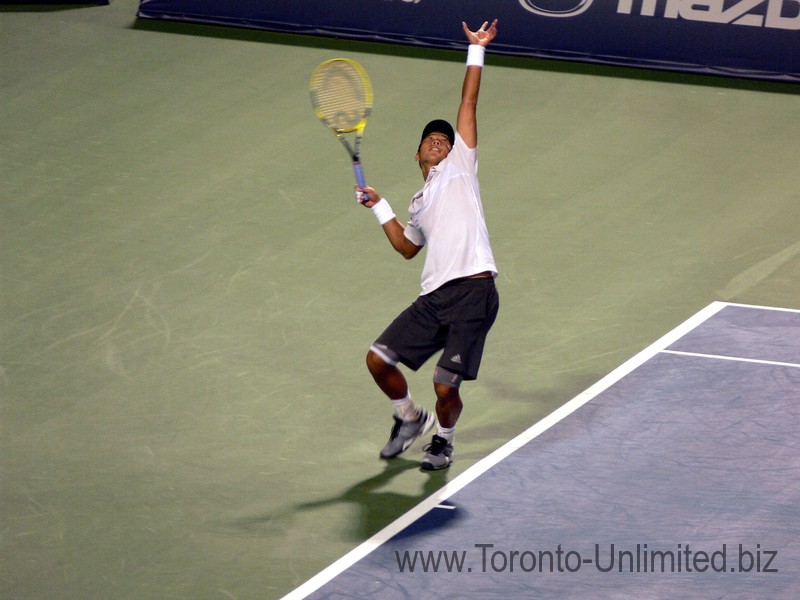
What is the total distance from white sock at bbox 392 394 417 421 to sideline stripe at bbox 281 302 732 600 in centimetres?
51

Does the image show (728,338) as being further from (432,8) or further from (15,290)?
(432,8)

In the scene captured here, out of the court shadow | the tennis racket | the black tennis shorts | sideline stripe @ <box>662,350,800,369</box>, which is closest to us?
the court shadow

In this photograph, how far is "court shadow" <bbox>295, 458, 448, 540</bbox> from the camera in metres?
7.95

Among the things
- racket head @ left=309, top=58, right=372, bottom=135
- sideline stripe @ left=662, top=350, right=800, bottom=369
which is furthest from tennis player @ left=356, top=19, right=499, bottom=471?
sideline stripe @ left=662, top=350, right=800, bottom=369

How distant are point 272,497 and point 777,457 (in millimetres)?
3285

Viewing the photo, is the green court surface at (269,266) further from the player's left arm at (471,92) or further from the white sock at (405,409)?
the player's left arm at (471,92)

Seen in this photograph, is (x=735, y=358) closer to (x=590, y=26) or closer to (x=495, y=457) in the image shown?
(x=495, y=457)

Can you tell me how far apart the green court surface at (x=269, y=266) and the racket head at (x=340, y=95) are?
1.91m

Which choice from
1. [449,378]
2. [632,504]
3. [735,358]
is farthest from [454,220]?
[735,358]

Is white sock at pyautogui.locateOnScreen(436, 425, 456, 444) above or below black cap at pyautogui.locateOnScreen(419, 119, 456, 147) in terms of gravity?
below

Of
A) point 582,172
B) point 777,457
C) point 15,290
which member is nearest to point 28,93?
point 15,290

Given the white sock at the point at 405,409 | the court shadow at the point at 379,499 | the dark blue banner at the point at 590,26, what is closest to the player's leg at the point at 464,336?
the white sock at the point at 405,409

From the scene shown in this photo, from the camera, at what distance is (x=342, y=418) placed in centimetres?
928

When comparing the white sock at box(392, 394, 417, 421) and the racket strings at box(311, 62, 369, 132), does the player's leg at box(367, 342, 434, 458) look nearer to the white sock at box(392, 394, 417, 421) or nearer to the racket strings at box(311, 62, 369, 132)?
the white sock at box(392, 394, 417, 421)
